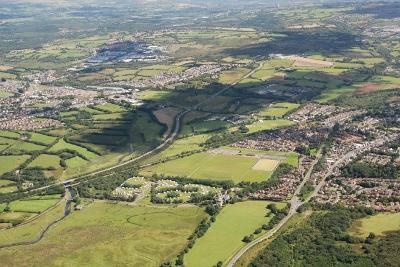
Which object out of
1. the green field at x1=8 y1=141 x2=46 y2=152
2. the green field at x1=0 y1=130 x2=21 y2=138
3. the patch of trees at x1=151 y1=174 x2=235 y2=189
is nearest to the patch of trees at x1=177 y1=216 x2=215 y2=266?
the patch of trees at x1=151 y1=174 x2=235 y2=189

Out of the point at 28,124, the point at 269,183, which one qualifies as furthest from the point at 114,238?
the point at 28,124

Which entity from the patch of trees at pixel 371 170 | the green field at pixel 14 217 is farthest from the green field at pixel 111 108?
the patch of trees at pixel 371 170

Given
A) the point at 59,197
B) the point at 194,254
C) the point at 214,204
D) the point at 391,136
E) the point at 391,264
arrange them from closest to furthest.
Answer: the point at 391,264 → the point at 194,254 → the point at 214,204 → the point at 59,197 → the point at 391,136

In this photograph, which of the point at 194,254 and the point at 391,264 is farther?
the point at 194,254

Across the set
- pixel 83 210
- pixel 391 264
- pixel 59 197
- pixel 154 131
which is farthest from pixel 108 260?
pixel 154 131

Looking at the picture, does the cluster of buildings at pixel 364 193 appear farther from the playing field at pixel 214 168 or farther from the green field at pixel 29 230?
the green field at pixel 29 230

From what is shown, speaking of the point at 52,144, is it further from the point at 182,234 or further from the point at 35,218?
the point at 182,234
